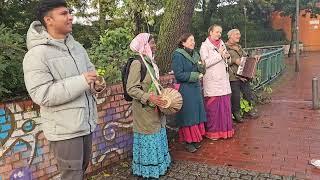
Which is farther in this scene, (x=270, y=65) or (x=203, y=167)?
(x=270, y=65)

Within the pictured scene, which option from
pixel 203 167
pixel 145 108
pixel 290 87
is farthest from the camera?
pixel 290 87

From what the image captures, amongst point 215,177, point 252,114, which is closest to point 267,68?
point 252,114

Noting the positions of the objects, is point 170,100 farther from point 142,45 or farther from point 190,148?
point 190,148

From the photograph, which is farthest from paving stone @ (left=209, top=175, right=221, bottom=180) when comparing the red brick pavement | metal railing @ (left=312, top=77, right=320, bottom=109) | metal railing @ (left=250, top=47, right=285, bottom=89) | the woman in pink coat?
metal railing @ (left=250, top=47, right=285, bottom=89)

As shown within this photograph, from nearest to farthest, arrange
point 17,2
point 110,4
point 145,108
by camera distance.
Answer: point 145,108
point 110,4
point 17,2

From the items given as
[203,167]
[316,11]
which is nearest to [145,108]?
[203,167]

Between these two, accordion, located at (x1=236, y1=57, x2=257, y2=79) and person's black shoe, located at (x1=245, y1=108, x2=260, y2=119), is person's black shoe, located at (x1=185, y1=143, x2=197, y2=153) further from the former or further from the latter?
person's black shoe, located at (x1=245, y1=108, x2=260, y2=119)

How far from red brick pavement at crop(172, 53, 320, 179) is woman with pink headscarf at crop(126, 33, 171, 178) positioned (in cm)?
91

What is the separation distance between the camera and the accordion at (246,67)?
695 cm

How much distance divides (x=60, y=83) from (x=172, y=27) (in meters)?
4.33

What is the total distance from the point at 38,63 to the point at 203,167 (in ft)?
9.65

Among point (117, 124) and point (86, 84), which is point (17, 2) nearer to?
point (117, 124)

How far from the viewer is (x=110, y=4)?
32.0 ft

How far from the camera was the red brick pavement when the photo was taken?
4938 mm
